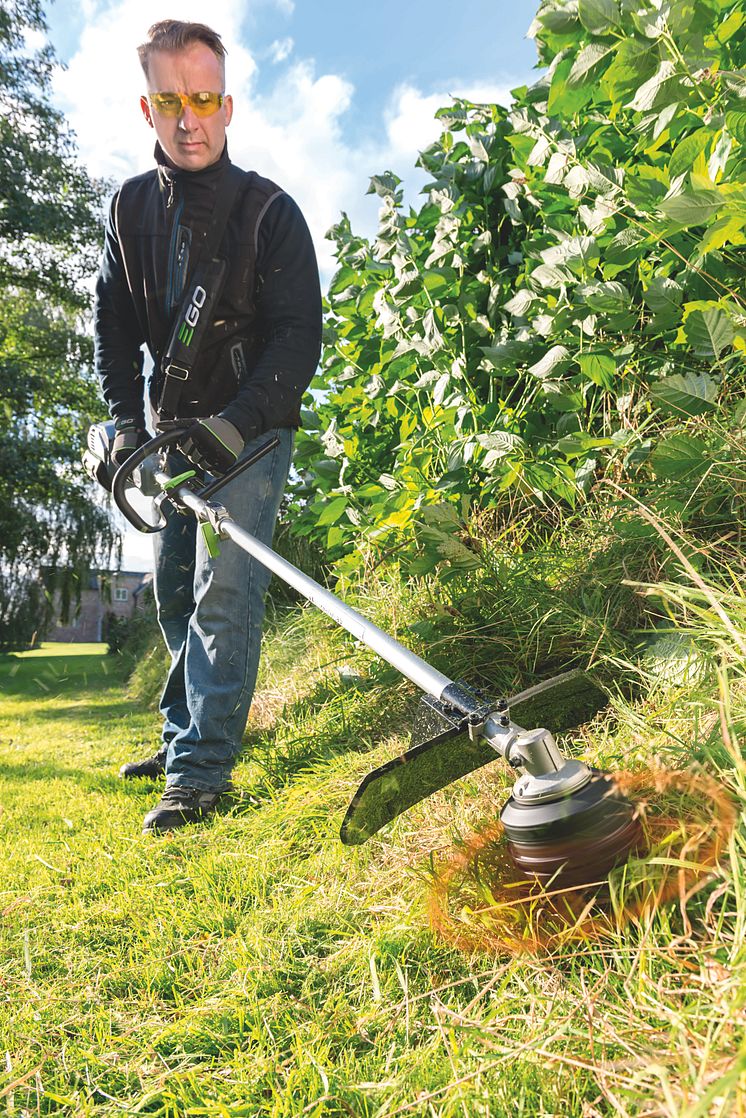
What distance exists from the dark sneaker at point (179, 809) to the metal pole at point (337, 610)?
2.70ft

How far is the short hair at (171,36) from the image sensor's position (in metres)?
2.60

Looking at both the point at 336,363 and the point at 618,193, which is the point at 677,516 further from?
the point at 336,363

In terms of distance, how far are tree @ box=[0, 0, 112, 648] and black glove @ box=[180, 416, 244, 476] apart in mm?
14085

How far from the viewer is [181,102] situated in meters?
2.64

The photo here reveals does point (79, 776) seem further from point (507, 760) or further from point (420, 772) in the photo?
point (507, 760)

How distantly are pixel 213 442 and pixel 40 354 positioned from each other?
18225 millimetres

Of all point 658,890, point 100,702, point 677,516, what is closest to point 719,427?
point 677,516

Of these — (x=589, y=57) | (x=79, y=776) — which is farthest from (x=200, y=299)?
(x=79, y=776)

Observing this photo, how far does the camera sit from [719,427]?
2074 mm

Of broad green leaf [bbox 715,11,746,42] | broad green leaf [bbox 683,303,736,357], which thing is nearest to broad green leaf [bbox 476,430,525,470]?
broad green leaf [bbox 683,303,736,357]

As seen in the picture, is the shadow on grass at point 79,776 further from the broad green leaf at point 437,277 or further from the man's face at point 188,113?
the man's face at point 188,113

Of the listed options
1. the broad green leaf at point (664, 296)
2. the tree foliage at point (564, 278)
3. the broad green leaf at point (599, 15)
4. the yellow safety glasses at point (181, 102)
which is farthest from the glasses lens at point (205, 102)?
the broad green leaf at point (664, 296)

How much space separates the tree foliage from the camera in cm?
184

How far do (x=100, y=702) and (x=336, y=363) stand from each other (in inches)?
231
